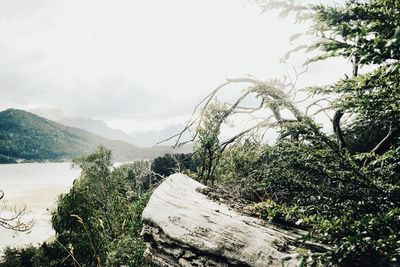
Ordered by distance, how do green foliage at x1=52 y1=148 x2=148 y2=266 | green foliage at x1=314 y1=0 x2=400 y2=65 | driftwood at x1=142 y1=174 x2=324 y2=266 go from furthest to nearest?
green foliage at x1=52 y1=148 x2=148 y2=266 → driftwood at x1=142 y1=174 x2=324 y2=266 → green foliage at x1=314 y1=0 x2=400 y2=65

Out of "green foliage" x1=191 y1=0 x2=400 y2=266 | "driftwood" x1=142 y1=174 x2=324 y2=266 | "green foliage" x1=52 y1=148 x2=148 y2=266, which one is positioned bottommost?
"green foliage" x1=52 y1=148 x2=148 y2=266

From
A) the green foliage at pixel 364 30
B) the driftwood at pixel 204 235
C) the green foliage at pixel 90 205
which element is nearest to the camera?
the green foliage at pixel 364 30

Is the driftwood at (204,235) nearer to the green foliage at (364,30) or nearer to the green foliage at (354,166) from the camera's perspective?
the green foliage at (354,166)

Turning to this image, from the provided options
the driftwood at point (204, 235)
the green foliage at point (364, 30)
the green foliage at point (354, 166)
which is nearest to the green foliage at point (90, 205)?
the driftwood at point (204, 235)

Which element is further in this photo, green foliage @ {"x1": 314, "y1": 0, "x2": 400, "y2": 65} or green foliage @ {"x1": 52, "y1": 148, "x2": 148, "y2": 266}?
green foliage @ {"x1": 52, "y1": 148, "x2": 148, "y2": 266}

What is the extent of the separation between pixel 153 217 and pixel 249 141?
11.0 ft

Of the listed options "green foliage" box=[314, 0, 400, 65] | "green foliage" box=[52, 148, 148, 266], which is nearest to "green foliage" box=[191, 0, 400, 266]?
"green foliage" box=[314, 0, 400, 65]

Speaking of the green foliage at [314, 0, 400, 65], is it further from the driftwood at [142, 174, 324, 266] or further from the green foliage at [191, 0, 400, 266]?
the driftwood at [142, 174, 324, 266]

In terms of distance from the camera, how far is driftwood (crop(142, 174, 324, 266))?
3.46 meters

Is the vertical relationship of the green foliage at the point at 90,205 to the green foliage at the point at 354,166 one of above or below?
below

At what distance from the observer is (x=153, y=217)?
15.7ft

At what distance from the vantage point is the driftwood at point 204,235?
3465 mm

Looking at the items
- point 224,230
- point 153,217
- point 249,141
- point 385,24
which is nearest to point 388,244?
A: point 385,24

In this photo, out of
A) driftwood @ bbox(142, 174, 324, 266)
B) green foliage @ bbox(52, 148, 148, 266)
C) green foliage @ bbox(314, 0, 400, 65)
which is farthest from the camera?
green foliage @ bbox(52, 148, 148, 266)
